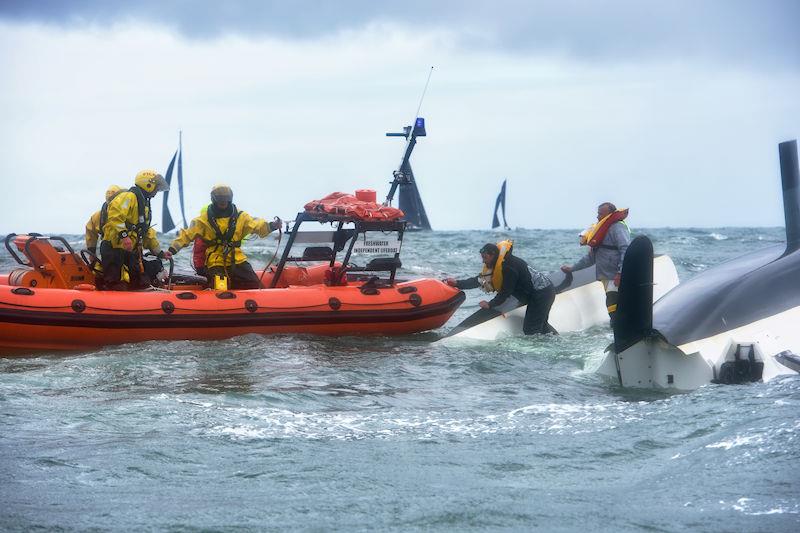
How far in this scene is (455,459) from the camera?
6.11 meters

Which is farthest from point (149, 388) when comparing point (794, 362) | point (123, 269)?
point (794, 362)

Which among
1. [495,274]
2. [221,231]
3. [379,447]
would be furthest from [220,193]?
[379,447]

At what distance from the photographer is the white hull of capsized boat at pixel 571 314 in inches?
432

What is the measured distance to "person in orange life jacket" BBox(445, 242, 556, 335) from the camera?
10.9m

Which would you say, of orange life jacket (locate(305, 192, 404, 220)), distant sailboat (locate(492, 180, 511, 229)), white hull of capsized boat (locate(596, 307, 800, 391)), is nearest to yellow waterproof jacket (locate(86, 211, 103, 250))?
orange life jacket (locate(305, 192, 404, 220))

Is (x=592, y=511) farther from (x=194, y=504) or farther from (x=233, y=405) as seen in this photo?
(x=233, y=405)

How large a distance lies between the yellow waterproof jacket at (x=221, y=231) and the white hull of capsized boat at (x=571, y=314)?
2.32 metres

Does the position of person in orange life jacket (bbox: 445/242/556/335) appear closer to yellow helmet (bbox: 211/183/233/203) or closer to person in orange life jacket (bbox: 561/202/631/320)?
person in orange life jacket (bbox: 561/202/631/320)

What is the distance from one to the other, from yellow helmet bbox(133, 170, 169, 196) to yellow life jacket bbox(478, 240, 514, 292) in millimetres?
3357

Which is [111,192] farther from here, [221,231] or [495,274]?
[495,274]

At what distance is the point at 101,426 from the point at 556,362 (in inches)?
172

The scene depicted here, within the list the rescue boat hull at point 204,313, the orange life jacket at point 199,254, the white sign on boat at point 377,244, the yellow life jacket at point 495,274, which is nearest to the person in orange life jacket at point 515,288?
the yellow life jacket at point 495,274

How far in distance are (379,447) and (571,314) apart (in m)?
5.99

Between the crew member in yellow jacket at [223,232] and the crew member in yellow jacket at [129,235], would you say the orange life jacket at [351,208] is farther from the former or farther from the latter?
the crew member in yellow jacket at [129,235]
